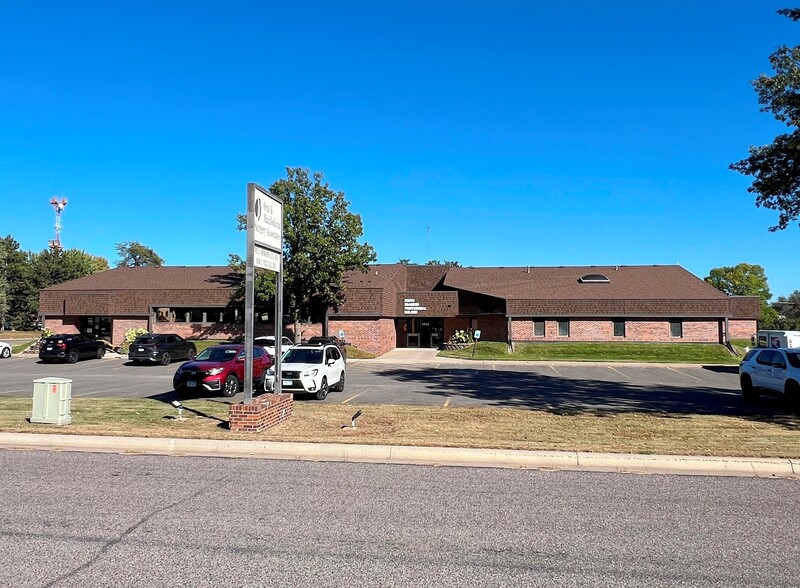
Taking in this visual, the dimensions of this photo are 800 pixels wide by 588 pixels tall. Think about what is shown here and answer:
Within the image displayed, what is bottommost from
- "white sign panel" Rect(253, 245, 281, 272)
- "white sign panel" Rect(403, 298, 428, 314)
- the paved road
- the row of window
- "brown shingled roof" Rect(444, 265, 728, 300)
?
the paved road

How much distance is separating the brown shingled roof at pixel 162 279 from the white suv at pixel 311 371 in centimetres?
2762

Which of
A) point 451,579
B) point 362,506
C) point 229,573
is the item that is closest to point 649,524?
point 451,579

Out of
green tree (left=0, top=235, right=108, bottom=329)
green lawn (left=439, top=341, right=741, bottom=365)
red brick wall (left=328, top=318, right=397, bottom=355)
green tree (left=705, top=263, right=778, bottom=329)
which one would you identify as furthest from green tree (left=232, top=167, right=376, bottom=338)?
green tree (left=705, top=263, right=778, bottom=329)

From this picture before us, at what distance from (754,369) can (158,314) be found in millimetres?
37764

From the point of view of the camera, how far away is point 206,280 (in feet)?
152

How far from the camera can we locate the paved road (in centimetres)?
462

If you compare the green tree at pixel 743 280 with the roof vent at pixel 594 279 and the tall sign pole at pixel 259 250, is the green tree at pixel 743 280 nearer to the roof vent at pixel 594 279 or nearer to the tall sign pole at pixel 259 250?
the roof vent at pixel 594 279

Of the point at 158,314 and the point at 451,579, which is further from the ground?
the point at 158,314

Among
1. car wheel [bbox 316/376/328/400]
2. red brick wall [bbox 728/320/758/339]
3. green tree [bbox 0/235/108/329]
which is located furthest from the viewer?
green tree [bbox 0/235/108/329]

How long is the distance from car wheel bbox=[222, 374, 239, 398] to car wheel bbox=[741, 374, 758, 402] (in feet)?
48.5

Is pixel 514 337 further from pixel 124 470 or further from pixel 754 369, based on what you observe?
pixel 124 470

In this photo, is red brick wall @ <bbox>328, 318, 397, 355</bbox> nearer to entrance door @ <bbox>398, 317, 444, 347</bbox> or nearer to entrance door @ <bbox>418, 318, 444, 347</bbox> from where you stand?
entrance door @ <bbox>398, 317, 444, 347</bbox>

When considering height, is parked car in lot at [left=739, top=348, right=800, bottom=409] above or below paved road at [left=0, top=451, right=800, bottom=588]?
above

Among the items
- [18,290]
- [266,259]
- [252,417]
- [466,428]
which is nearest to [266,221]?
[266,259]
